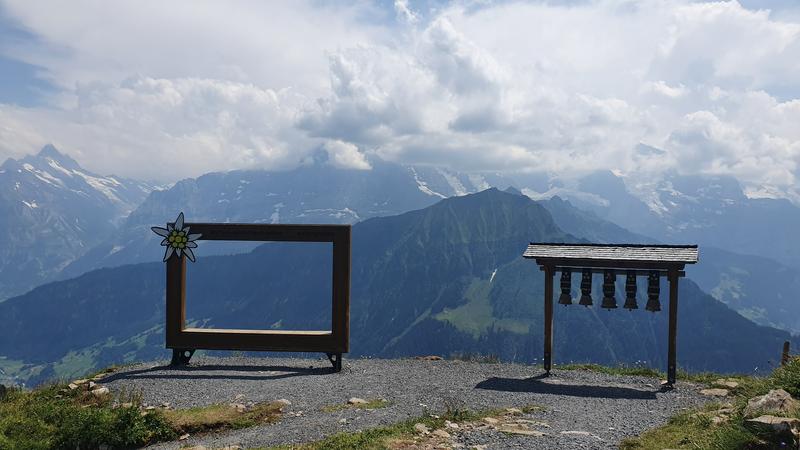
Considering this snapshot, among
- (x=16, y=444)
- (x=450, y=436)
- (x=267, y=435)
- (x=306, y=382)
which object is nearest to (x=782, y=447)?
(x=450, y=436)

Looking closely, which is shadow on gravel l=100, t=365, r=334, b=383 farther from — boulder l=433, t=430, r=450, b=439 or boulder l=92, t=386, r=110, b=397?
boulder l=433, t=430, r=450, b=439

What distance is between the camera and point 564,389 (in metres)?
17.7

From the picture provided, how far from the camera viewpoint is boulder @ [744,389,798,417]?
9.94 meters

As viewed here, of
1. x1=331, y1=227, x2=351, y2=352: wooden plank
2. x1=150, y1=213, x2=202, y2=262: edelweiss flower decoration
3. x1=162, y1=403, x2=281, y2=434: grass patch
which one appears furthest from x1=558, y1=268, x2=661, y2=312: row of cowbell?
x1=150, y1=213, x2=202, y2=262: edelweiss flower decoration

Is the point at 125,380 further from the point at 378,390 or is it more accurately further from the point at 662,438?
the point at 662,438

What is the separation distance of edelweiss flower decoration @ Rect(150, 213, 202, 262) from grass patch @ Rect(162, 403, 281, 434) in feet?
25.9

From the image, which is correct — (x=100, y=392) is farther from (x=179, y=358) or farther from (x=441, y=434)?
(x=441, y=434)

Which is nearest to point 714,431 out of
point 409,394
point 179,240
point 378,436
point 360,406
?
point 378,436

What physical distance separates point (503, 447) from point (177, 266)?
14833 millimetres

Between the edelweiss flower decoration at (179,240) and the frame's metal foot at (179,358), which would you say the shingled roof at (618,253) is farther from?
the frame's metal foot at (179,358)

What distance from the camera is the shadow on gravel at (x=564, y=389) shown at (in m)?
17.0

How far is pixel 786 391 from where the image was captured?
11.6 metres

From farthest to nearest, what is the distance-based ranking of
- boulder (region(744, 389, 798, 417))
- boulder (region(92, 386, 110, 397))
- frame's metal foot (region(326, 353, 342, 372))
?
frame's metal foot (region(326, 353, 342, 372))
boulder (region(92, 386, 110, 397))
boulder (region(744, 389, 798, 417))

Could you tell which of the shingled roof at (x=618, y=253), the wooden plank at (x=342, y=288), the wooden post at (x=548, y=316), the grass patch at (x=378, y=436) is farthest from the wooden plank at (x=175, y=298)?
the wooden post at (x=548, y=316)
